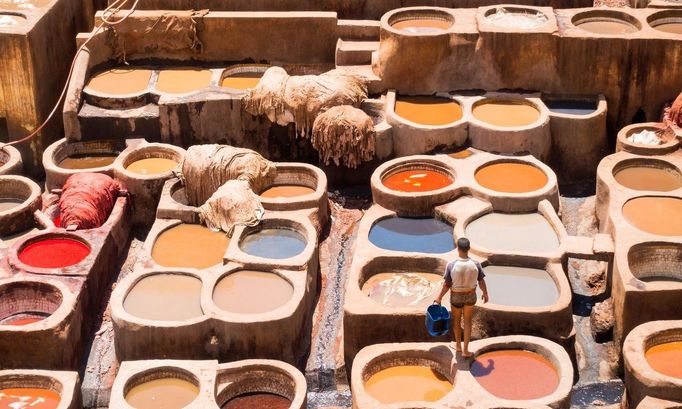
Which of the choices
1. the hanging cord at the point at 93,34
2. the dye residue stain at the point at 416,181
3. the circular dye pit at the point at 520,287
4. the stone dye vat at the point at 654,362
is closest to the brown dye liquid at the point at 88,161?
the hanging cord at the point at 93,34

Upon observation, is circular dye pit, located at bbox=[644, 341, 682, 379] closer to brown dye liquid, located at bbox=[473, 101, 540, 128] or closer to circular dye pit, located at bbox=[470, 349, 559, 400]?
circular dye pit, located at bbox=[470, 349, 559, 400]

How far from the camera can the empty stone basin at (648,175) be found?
18.8 meters

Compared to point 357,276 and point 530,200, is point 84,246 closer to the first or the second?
point 357,276

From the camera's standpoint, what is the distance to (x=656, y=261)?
17156mm

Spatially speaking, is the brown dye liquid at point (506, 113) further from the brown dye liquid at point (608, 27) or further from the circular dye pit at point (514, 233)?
the circular dye pit at point (514, 233)

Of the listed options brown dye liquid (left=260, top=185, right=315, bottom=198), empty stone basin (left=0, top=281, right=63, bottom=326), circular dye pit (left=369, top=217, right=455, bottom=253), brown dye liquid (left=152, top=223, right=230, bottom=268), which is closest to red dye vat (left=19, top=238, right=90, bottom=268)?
empty stone basin (left=0, top=281, right=63, bottom=326)

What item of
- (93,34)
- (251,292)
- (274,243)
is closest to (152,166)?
(274,243)

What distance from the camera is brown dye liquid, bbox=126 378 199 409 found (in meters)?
15.3

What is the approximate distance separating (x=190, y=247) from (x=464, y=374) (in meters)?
5.14

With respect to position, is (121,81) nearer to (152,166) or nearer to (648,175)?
(152,166)

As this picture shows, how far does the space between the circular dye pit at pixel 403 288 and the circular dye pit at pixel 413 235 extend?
628 millimetres

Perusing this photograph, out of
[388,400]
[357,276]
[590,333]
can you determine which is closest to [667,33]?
[590,333]

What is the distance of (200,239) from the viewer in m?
18.3

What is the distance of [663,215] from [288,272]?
5726mm
